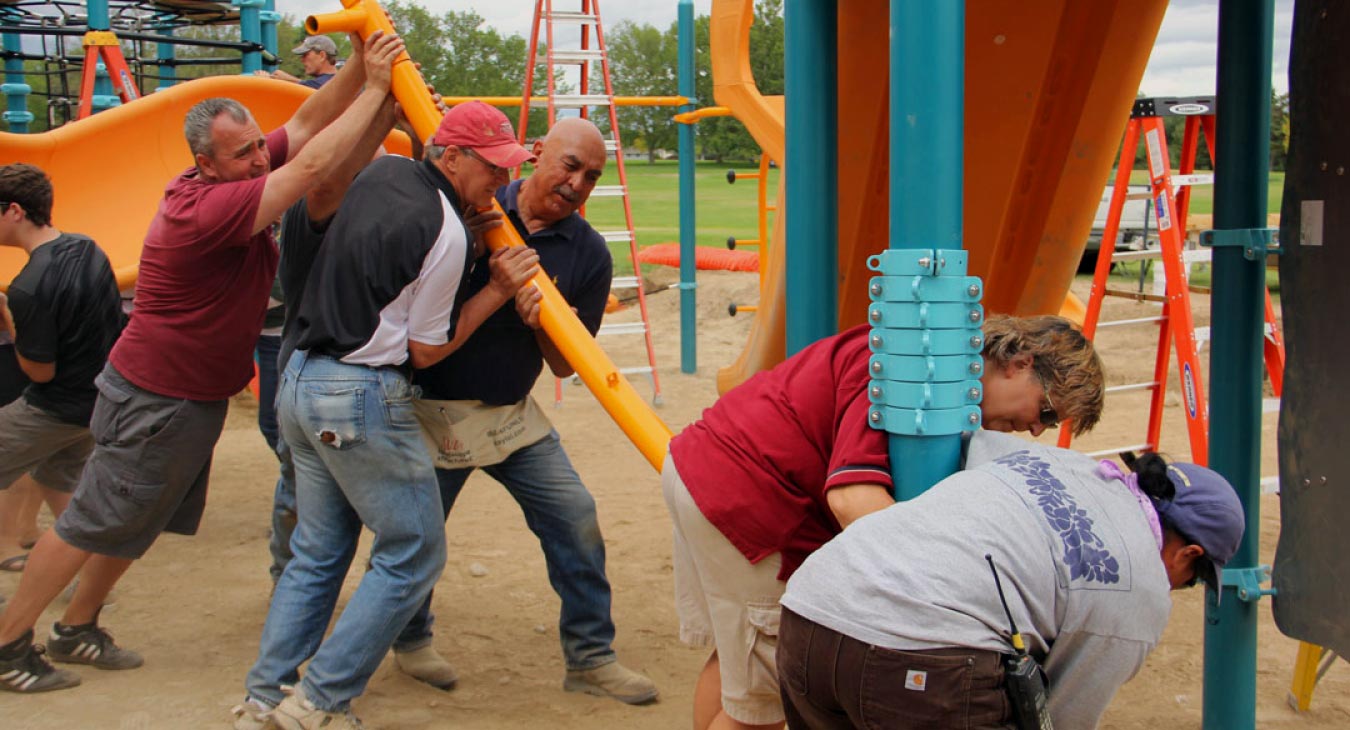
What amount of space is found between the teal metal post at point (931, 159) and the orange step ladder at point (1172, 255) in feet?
9.93

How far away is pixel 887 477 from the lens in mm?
2123

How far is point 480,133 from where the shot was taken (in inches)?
124

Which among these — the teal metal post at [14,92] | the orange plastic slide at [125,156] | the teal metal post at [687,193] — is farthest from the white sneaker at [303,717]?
the teal metal post at [14,92]

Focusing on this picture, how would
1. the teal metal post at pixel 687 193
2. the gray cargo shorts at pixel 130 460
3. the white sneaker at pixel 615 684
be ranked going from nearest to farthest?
the gray cargo shorts at pixel 130 460
the white sneaker at pixel 615 684
the teal metal post at pixel 687 193

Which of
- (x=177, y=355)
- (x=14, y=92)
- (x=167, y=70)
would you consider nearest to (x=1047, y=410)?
(x=177, y=355)

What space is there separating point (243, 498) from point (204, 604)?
1.62 metres

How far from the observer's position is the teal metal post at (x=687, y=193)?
9.09m

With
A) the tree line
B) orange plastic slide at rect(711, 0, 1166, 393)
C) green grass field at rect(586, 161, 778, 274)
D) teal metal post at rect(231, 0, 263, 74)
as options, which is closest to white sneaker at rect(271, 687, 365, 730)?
orange plastic slide at rect(711, 0, 1166, 393)

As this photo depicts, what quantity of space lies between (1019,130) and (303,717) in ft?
8.65

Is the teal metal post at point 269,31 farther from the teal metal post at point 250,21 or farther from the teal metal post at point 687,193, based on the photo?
the teal metal post at point 687,193

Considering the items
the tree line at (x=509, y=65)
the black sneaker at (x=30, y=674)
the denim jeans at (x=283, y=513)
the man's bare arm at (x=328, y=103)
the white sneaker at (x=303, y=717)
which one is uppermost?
the tree line at (x=509, y=65)

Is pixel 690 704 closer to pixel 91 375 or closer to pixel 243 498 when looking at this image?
pixel 91 375

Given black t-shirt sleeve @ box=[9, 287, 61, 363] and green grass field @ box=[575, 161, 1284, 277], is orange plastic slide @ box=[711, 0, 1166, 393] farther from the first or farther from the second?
green grass field @ box=[575, 161, 1284, 277]

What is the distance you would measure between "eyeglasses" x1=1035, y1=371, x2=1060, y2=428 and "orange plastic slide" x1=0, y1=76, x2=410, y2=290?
500 centimetres
